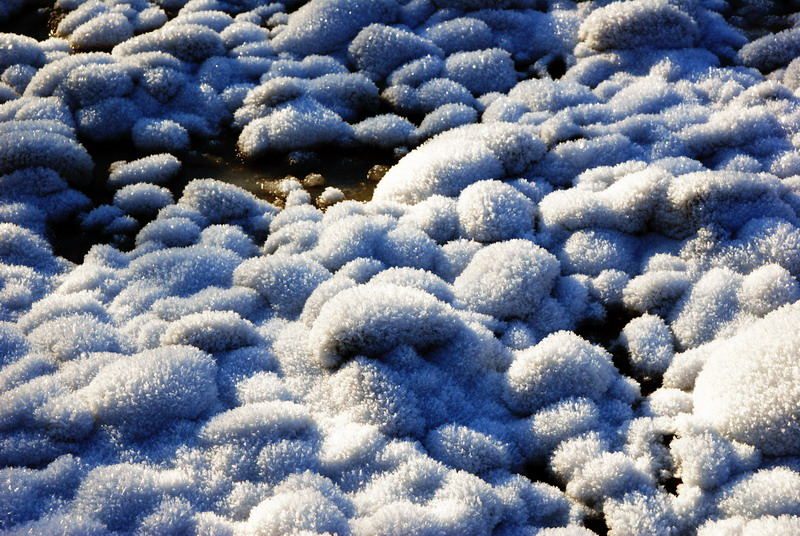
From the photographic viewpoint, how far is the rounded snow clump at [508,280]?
269 cm

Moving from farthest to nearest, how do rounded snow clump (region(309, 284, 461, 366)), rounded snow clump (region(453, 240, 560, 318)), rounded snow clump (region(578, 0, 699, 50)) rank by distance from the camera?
1. rounded snow clump (region(578, 0, 699, 50))
2. rounded snow clump (region(453, 240, 560, 318))
3. rounded snow clump (region(309, 284, 461, 366))

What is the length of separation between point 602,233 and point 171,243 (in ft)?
6.60

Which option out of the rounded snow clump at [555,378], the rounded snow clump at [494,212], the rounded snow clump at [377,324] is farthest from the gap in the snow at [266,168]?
the rounded snow clump at [555,378]

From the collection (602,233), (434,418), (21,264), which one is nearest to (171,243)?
(21,264)

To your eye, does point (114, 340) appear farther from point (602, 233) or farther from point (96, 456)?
point (602, 233)

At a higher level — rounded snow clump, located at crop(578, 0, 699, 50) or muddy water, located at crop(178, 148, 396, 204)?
rounded snow clump, located at crop(578, 0, 699, 50)

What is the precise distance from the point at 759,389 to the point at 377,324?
1.27 metres

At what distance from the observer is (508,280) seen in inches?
107

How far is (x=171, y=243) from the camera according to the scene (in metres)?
3.15

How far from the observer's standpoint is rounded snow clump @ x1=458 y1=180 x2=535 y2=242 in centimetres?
300

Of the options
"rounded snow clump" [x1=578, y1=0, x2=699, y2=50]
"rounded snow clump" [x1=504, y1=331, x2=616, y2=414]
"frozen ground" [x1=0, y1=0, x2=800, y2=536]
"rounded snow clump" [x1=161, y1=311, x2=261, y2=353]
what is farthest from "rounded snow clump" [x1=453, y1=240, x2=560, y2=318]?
"rounded snow clump" [x1=578, y1=0, x2=699, y2=50]

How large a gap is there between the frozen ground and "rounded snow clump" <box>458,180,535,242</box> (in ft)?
0.05

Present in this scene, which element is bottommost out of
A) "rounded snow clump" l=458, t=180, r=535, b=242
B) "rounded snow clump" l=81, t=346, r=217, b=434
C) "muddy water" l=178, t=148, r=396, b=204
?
"rounded snow clump" l=81, t=346, r=217, b=434

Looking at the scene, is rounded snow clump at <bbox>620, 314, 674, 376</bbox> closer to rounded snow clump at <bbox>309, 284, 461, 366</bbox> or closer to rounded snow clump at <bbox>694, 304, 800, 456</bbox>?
rounded snow clump at <bbox>694, 304, 800, 456</bbox>
